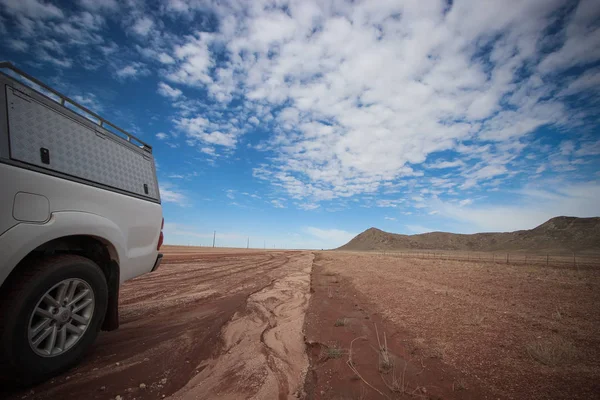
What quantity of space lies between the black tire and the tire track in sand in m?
1.20

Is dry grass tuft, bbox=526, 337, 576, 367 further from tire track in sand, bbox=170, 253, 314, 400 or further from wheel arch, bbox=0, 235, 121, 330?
wheel arch, bbox=0, 235, 121, 330

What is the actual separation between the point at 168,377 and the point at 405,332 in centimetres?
366

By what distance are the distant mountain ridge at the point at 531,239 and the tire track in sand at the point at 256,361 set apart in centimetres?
11648

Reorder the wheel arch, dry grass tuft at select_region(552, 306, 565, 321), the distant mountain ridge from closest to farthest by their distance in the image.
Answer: the wheel arch
dry grass tuft at select_region(552, 306, 565, 321)
the distant mountain ridge

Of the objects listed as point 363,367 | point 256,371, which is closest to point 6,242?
point 256,371

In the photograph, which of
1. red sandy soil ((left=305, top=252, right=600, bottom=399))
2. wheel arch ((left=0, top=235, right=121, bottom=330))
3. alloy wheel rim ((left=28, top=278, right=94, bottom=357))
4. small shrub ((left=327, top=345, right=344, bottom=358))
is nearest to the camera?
alloy wheel rim ((left=28, top=278, right=94, bottom=357))

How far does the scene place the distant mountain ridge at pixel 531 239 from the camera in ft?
297

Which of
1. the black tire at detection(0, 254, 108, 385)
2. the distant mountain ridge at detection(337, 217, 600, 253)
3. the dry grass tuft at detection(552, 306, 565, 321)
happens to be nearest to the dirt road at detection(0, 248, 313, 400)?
the black tire at detection(0, 254, 108, 385)

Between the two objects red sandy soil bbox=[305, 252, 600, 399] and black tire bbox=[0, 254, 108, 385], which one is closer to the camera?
black tire bbox=[0, 254, 108, 385]

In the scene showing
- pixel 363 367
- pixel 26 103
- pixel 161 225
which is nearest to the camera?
pixel 26 103

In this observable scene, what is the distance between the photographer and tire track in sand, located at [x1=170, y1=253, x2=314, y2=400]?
256cm

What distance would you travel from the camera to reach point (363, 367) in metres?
3.17

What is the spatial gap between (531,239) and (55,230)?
5523 inches

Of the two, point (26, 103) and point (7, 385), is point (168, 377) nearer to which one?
point (7, 385)
